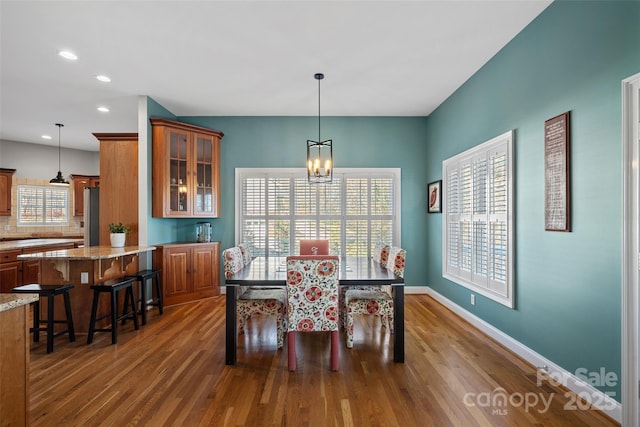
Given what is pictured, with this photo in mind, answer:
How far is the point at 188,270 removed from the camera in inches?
176

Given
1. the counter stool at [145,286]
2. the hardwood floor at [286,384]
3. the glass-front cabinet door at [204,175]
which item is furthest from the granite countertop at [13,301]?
the glass-front cabinet door at [204,175]

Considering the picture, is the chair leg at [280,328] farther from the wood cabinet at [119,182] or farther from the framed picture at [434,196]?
the framed picture at [434,196]

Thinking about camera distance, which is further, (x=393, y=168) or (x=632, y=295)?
(x=393, y=168)

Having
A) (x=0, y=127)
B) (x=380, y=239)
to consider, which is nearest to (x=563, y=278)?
(x=380, y=239)

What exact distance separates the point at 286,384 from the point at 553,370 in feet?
6.73

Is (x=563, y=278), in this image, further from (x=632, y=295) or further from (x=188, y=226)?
(x=188, y=226)

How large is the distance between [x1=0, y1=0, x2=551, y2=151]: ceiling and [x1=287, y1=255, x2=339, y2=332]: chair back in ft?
6.59

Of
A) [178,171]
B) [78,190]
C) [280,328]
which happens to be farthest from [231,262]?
[78,190]

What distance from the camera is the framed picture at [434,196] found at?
14.8ft

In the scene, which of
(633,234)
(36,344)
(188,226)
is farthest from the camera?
(188,226)

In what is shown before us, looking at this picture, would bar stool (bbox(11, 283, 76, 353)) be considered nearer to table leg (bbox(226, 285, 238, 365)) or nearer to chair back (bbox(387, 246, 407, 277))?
table leg (bbox(226, 285, 238, 365))

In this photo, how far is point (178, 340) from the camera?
10.4ft

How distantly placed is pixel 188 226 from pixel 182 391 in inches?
125

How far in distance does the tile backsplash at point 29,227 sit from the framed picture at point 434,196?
24.1ft
